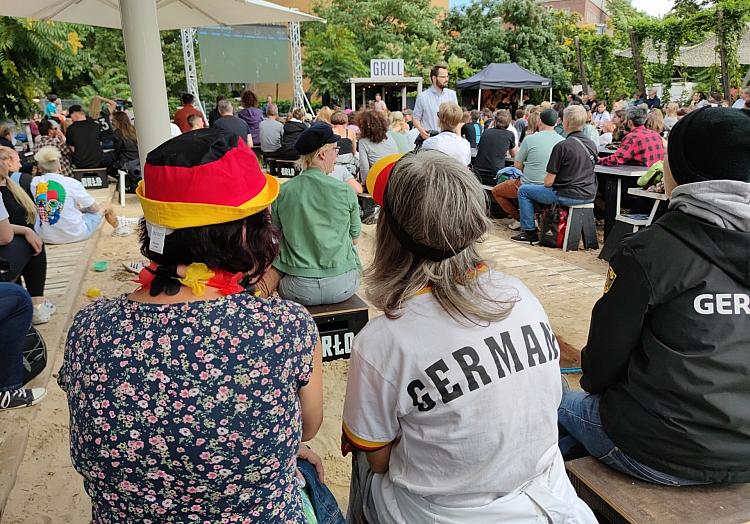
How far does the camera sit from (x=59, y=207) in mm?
5129

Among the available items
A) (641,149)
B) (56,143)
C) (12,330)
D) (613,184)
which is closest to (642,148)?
(641,149)

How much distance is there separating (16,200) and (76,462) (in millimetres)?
3366

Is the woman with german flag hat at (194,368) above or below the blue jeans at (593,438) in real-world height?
above

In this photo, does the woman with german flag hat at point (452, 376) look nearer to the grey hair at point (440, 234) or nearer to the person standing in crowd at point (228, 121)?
the grey hair at point (440, 234)

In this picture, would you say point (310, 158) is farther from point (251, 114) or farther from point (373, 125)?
point (251, 114)

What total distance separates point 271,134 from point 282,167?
2.33ft

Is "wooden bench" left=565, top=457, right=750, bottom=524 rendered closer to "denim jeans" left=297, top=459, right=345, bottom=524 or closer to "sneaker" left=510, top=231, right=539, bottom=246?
"denim jeans" left=297, top=459, right=345, bottom=524

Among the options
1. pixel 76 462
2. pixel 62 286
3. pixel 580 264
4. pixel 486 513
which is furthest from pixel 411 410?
pixel 580 264

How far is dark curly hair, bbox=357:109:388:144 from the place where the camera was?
272 inches

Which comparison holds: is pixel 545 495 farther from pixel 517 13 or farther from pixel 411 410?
pixel 517 13

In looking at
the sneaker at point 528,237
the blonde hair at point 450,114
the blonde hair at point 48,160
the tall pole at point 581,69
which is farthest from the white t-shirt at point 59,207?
the tall pole at point 581,69

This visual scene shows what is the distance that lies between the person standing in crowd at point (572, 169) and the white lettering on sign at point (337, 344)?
369 cm

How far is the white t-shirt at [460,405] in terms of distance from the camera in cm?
133

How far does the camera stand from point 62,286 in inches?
196
